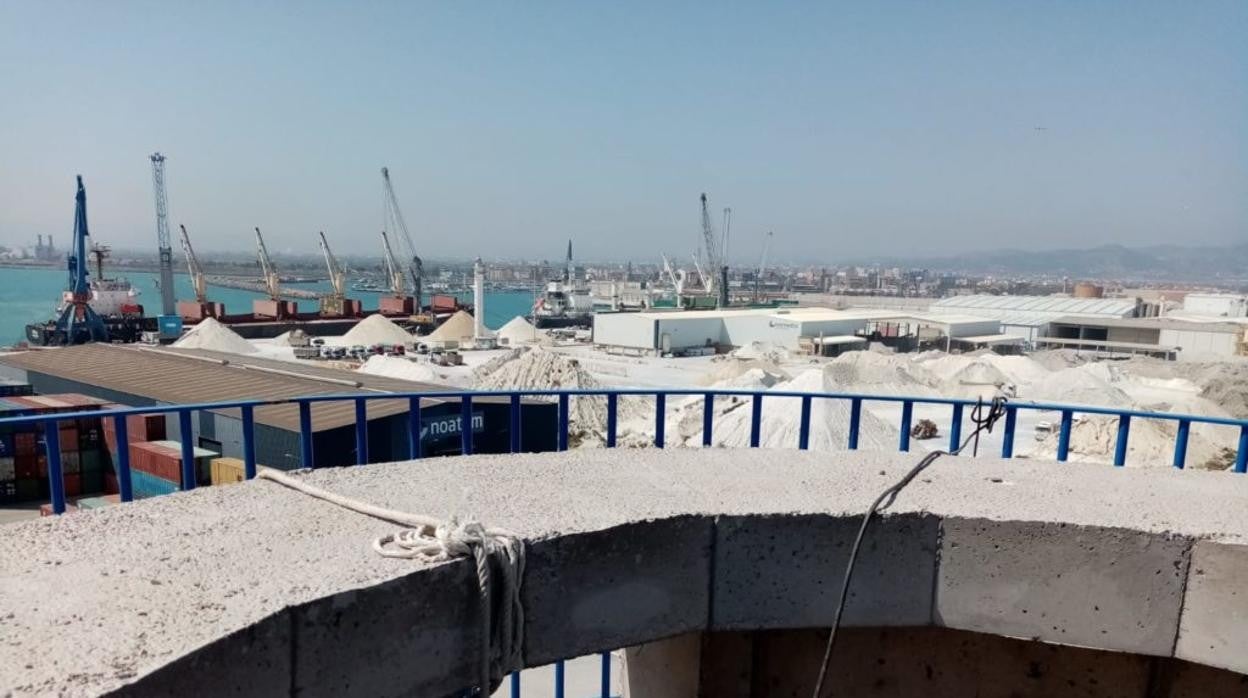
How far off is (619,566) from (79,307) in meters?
63.6

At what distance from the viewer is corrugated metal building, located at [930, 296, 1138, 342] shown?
6938cm

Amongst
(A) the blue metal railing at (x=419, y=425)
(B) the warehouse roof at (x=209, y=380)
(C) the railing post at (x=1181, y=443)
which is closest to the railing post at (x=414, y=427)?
(A) the blue metal railing at (x=419, y=425)

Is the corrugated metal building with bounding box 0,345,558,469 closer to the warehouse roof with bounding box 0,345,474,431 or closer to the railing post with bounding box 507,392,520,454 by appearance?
the warehouse roof with bounding box 0,345,474,431

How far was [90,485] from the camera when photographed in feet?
61.0

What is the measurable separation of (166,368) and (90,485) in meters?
7.52

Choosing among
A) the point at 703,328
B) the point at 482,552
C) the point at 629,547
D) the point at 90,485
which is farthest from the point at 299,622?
the point at 703,328

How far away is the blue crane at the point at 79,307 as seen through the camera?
167 ft

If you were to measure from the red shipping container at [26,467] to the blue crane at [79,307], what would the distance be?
40298mm

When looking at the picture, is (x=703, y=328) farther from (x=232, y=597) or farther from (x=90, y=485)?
(x=232, y=597)

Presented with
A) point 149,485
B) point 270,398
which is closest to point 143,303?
point 149,485

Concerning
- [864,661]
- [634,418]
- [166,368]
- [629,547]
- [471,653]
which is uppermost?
[629,547]

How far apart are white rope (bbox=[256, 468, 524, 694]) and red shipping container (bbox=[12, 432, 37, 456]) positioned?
19.0 meters

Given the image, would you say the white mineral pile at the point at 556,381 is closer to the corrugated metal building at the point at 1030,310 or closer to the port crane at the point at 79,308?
the port crane at the point at 79,308

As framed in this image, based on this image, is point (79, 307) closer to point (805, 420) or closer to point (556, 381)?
point (556, 381)
